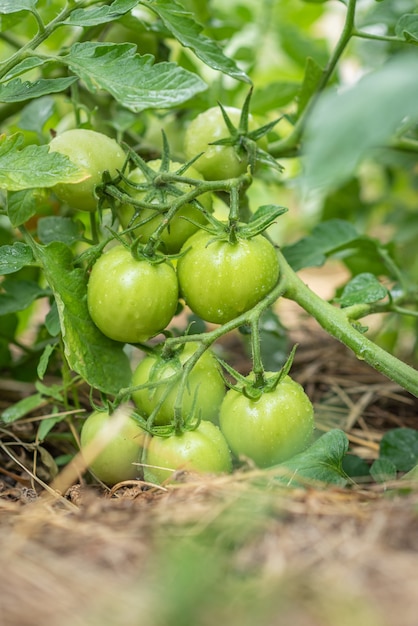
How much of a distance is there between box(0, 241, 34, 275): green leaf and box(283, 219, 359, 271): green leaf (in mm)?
472

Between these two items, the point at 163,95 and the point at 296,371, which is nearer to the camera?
the point at 163,95

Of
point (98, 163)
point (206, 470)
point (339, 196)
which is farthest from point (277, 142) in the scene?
point (206, 470)

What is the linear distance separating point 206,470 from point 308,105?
0.69m

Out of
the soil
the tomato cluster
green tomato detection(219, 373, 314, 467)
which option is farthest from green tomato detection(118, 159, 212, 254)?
the soil

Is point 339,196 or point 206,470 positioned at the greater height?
point 206,470

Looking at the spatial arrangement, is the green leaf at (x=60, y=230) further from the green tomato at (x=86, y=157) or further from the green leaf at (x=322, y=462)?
the green leaf at (x=322, y=462)

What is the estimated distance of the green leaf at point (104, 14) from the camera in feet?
2.77

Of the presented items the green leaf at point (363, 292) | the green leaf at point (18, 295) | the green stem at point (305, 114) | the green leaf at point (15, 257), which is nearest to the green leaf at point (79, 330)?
the green leaf at point (15, 257)

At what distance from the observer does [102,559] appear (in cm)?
54

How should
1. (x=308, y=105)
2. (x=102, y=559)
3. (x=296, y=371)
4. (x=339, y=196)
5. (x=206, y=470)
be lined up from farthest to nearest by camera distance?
(x=339, y=196) → (x=296, y=371) → (x=308, y=105) → (x=206, y=470) → (x=102, y=559)

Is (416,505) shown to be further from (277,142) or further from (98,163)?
(277,142)

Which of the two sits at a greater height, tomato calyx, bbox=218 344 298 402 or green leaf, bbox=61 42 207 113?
green leaf, bbox=61 42 207 113

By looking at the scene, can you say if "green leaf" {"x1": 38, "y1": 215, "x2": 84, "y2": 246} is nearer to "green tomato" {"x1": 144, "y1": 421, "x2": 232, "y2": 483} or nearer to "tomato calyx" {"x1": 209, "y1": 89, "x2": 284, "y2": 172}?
"tomato calyx" {"x1": 209, "y1": 89, "x2": 284, "y2": 172}

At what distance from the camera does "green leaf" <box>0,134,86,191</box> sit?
2.66ft
